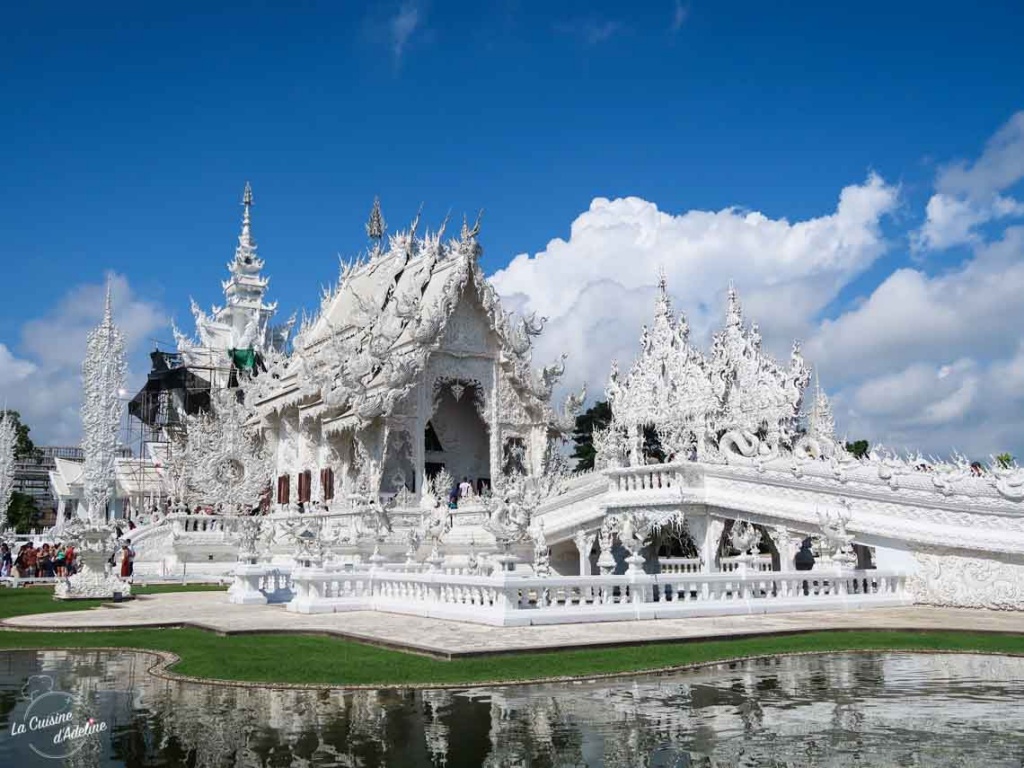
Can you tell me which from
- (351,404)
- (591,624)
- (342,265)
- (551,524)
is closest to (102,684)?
(591,624)

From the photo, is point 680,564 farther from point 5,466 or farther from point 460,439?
point 5,466

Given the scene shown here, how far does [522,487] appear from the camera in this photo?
719 inches

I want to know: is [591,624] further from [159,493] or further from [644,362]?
[159,493]

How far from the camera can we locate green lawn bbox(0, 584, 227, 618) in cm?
1600

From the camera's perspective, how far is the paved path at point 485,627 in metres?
10.0

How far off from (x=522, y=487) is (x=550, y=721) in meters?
12.0

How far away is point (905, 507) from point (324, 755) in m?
12.5

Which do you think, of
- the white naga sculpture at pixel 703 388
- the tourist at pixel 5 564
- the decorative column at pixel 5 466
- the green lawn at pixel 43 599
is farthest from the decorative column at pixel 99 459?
the white naga sculpture at pixel 703 388

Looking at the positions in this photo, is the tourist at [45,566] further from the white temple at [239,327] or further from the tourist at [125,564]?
the white temple at [239,327]

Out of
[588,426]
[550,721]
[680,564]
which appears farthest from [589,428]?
[550,721]

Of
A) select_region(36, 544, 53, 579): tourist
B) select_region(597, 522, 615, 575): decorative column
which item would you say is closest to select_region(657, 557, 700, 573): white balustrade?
select_region(597, 522, 615, 575): decorative column

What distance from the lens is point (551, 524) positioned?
21906 millimetres

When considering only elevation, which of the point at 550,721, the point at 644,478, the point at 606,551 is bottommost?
the point at 550,721

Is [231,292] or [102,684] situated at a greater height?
[231,292]
